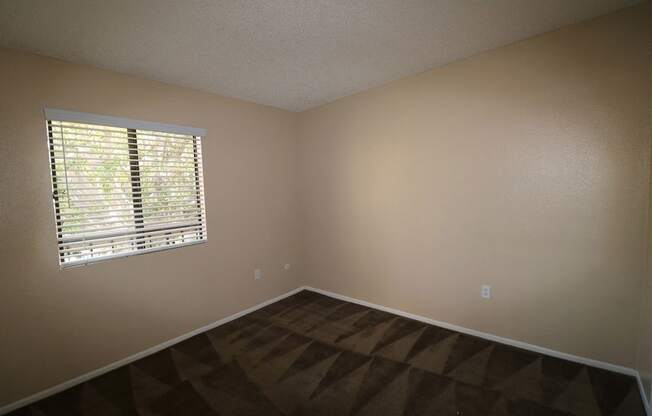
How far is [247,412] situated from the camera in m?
1.87

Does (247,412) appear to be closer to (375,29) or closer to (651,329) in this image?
(651,329)

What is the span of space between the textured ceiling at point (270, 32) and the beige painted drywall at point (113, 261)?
230 millimetres

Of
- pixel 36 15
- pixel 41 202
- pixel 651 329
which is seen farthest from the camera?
pixel 41 202

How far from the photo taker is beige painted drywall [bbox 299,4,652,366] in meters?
1.98

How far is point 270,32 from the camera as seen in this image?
1.92 m

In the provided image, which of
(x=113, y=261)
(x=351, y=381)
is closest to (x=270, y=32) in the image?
(x=113, y=261)

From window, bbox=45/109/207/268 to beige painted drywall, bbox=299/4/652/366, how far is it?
180 cm

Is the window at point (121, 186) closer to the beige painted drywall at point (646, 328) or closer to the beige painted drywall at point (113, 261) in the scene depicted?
the beige painted drywall at point (113, 261)

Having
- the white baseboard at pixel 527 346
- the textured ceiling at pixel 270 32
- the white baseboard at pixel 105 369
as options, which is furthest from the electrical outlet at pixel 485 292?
the white baseboard at pixel 105 369

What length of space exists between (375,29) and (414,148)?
1.25 meters

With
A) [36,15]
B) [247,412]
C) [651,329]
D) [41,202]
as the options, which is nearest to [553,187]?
[651,329]

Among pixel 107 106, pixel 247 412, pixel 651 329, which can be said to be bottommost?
pixel 247 412

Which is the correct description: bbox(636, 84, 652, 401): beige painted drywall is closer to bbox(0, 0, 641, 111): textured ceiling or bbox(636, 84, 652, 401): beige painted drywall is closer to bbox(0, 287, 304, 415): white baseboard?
bbox(0, 0, 641, 111): textured ceiling

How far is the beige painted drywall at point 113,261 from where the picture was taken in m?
1.96
